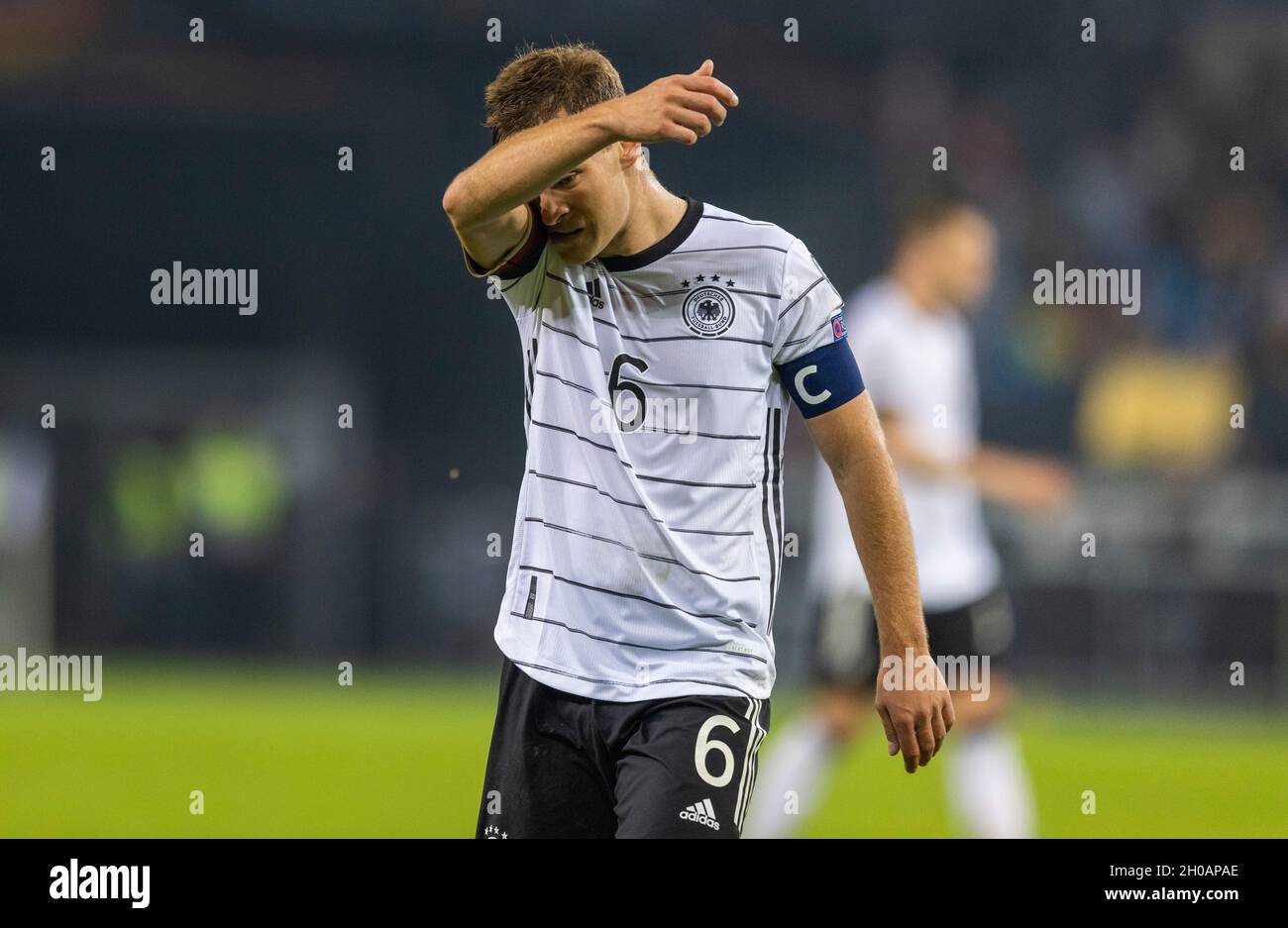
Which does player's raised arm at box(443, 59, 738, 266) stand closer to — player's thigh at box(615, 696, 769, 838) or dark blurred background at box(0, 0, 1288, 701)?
player's thigh at box(615, 696, 769, 838)

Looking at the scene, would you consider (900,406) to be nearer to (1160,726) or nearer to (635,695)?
(635,695)

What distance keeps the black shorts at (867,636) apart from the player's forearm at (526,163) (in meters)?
3.22

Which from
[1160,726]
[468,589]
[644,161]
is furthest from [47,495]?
[644,161]

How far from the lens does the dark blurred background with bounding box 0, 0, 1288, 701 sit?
1425cm

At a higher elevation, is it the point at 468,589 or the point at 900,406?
the point at 900,406

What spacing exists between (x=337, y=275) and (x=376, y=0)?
2.63 metres

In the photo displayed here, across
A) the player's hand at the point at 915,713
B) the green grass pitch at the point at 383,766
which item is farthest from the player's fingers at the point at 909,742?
the green grass pitch at the point at 383,766

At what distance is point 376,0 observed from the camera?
53.4 ft

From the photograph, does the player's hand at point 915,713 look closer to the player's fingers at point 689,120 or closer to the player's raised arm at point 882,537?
the player's raised arm at point 882,537

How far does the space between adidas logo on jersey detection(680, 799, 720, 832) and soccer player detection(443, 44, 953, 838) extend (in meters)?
0.03
